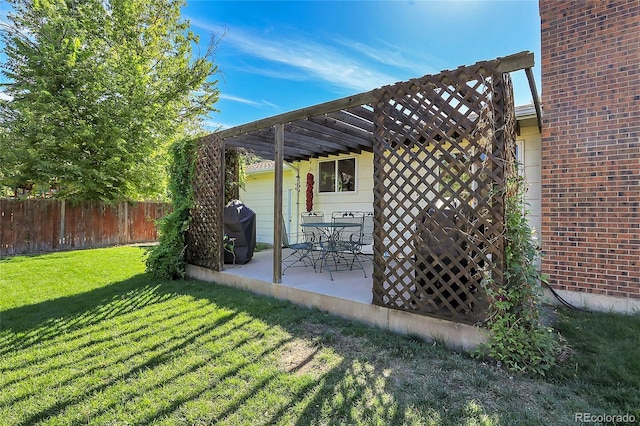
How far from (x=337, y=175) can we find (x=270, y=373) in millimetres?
5991

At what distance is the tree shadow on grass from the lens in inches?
77.9

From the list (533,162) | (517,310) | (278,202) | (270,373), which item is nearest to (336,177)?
(278,202)

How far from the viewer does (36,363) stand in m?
2.68

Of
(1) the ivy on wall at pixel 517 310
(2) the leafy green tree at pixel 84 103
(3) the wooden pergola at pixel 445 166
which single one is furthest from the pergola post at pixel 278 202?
(2) the leafy green tree at pixel 84 103

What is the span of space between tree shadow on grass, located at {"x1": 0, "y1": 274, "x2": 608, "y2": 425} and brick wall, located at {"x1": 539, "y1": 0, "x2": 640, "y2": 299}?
2389 millimetres

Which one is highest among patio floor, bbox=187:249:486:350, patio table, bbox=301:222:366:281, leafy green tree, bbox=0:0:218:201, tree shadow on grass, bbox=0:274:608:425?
leafy green tree, bbox=0:0:218:201

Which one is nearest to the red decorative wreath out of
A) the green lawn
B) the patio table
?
the patio table

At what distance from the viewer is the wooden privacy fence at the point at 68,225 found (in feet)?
28.6

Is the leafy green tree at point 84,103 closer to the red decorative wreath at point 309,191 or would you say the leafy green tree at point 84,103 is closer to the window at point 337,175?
the red decorative wreath at point 309,191

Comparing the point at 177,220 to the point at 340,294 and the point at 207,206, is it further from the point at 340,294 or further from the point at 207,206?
the point at 340,294

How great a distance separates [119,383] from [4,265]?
7206 millimetres

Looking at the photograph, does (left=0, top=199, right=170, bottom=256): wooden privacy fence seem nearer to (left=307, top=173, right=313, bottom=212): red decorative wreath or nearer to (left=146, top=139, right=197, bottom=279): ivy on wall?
(left=146, top=139, right=197, bottom=279): ivy on wall

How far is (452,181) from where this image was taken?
280cm

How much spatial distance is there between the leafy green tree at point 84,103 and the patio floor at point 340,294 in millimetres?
6641
